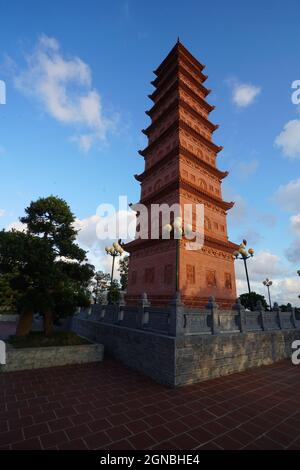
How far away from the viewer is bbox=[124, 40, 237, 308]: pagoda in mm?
13250

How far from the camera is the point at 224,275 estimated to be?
1491 centimetres

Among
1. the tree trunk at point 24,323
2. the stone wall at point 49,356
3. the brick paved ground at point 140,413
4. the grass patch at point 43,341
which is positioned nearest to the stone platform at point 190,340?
the brick paved ground at point 140,413

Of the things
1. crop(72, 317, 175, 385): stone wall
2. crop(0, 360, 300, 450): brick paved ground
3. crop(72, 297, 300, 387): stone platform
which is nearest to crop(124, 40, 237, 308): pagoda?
crop(72, 297, 300, 387): stone platform

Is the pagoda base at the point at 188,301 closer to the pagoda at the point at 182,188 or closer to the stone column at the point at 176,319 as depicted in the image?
the pagoda at the point at 182,188

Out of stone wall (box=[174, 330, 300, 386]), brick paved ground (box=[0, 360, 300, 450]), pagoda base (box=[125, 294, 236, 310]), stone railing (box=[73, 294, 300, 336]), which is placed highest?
pagoda base (box=[125, 294, 236, 310])

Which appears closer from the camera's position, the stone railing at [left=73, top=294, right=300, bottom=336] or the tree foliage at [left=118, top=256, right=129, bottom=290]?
the stone railing at [left=73, top=294, right=300, bottom=336]

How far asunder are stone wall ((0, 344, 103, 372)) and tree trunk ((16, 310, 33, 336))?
6.66 feet

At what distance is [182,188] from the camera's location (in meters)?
14.3

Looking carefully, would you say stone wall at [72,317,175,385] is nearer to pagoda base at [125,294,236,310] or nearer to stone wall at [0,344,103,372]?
stone wall at [0,344,103,372]

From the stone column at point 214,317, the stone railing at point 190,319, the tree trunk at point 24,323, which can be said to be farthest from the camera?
the tree trunk at point 24,323

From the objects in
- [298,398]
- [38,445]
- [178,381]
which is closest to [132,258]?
[178,381]

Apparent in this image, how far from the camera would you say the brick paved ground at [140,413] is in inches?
153

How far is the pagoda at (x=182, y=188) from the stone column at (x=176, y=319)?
3.93m
